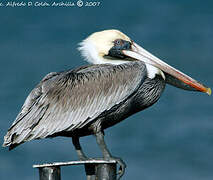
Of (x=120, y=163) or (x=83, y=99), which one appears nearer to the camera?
(x=120, y=163)

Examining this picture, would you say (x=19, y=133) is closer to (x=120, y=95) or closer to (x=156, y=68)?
(x=120, y=95)

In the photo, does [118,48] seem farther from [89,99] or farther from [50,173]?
[50,173]

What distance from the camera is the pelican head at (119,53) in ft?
30.6

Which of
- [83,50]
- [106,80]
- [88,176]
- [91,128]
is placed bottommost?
[88,176]

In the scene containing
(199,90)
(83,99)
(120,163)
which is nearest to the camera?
(120,163)

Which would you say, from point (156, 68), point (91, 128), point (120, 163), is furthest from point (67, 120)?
point (156, 68)

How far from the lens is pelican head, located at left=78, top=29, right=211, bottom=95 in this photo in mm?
9328

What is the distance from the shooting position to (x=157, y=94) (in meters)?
9.02

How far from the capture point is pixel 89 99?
8688 millimetres

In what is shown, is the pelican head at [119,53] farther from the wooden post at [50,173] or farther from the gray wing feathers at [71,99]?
the wooden post at [50,173]

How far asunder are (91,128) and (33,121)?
79 centimetres

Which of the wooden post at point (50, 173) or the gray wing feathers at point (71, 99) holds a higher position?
the gray wing feathers at point (71, 99)

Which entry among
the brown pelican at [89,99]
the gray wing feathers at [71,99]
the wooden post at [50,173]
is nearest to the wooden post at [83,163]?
the wooden post at [50,173]

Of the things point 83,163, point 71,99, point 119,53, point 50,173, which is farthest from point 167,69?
point 50,173
